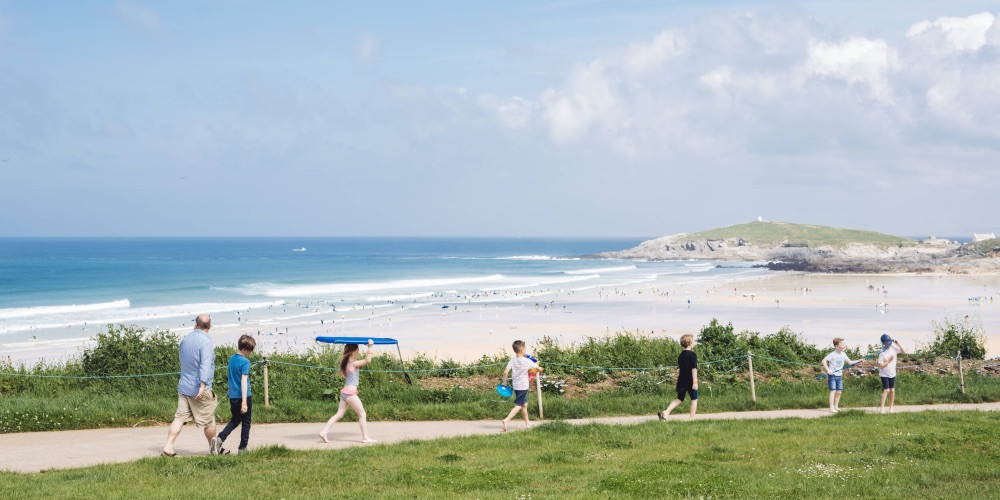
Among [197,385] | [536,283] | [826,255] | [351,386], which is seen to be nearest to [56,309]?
[536,283]

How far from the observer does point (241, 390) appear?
35.1 feet

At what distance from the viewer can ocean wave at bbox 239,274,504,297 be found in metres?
72.2

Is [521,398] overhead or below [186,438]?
overhead

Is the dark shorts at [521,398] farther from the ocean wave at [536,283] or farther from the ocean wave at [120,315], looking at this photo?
the ocean wave at [536,283]

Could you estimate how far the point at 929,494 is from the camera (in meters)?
8.24

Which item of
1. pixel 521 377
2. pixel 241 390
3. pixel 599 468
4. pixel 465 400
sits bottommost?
pixel 465 400

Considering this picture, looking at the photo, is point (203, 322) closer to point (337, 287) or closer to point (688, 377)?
point (688, 377)

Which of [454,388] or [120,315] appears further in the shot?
[120,315]

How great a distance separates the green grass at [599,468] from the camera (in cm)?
851

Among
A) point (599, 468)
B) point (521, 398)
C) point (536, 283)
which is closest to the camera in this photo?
point (599, 468)

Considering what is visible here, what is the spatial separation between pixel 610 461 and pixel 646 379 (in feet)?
23.4

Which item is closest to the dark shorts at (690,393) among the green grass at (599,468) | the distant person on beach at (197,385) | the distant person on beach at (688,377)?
the distant person on beach at (688,377)

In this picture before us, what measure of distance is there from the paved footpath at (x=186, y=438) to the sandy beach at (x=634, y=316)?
13118 mm

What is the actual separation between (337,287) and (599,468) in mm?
70835
